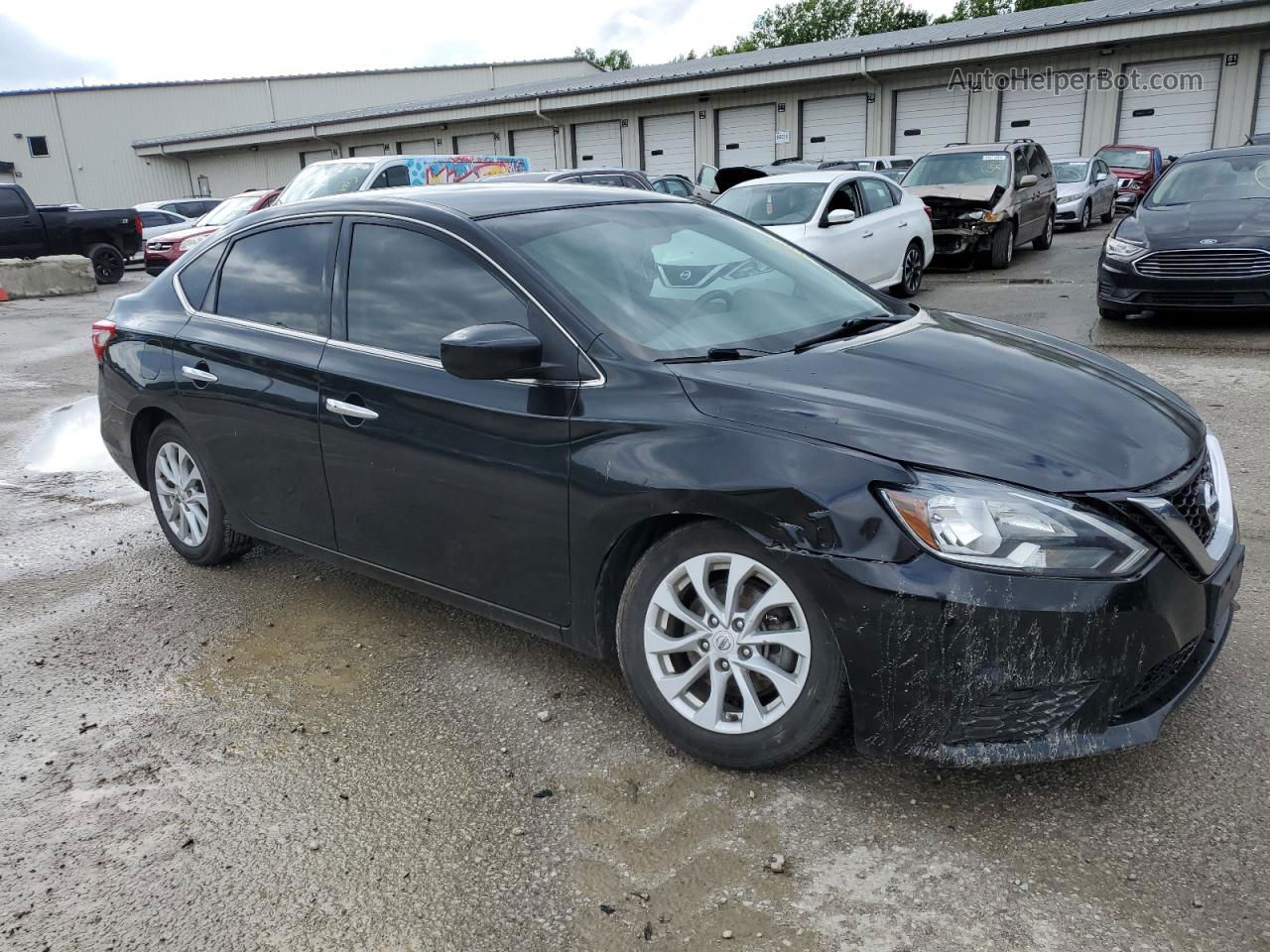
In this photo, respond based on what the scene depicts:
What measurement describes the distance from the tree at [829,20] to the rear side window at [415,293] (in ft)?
233

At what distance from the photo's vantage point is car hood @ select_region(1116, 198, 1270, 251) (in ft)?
27.5

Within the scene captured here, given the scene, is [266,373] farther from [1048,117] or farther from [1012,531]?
[1048,117]

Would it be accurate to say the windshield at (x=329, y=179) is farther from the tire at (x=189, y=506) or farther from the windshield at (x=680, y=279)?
the windshield at (x=680, y=279)

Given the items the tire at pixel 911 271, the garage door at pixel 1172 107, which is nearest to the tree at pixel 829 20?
the garage door at pixel 1172 107

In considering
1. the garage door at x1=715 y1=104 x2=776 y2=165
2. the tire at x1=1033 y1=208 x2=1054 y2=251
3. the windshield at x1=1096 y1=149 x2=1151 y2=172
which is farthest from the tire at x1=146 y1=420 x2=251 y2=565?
the garage door at x1=715 y1=104 x2=776 y2=165

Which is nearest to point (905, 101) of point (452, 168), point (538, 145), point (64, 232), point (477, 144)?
point (538, 145)

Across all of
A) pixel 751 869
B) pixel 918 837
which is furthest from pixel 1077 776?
pixel 751 869

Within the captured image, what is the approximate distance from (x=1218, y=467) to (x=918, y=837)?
155 centimetres

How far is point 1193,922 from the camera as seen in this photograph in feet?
7.36

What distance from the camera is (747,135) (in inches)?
1129

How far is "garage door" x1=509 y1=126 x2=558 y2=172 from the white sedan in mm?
22596

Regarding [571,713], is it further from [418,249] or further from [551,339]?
[418,249]

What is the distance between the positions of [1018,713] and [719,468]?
0.96 m

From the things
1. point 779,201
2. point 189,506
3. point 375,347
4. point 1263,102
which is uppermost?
point 1263,102
